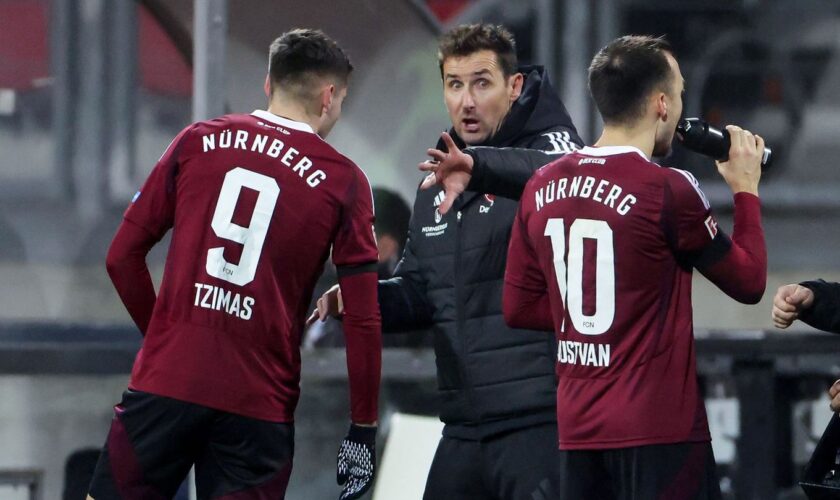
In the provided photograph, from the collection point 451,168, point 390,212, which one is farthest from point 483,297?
point 390,212

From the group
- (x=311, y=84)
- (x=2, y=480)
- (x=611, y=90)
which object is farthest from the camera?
(x=2, y=480)

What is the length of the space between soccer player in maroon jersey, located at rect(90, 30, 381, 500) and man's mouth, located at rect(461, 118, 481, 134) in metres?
0.54

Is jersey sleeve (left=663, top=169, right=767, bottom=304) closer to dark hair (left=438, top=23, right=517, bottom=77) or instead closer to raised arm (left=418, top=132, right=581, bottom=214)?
raised arm (left=418, top=132, right=581, bottom=214)

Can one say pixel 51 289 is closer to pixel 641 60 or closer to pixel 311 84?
pixel 311 84

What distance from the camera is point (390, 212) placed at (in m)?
5.37

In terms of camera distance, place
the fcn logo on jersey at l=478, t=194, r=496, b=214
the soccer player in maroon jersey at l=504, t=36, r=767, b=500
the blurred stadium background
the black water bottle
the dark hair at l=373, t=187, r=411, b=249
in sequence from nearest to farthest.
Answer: the soccer player in maroon jersey at l=504, t=36, r=767, b=500 < the black water bottle < the fcn logo on jersey at l=478, t=194, r=496, b=214 < the blurred stadium background < the dark hair at l=373, t=187, r=411, b=249

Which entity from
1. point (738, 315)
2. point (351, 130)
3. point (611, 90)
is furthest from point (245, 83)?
point (611, 90)

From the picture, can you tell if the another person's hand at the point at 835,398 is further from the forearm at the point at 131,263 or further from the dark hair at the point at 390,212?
the dark hair at the point at 390,212

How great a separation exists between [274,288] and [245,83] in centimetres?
226

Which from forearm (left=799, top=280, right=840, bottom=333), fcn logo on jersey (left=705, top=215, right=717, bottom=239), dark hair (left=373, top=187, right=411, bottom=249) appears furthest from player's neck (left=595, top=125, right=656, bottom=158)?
dark hair (left=373, top=187, right=411, bottom=249)

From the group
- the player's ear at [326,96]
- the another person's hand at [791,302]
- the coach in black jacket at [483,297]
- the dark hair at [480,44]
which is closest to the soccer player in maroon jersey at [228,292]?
the player's ear at [326,96]

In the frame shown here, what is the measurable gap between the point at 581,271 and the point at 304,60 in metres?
0.91

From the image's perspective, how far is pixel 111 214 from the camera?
17.0 feet

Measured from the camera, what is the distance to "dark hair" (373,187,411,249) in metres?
5.35
